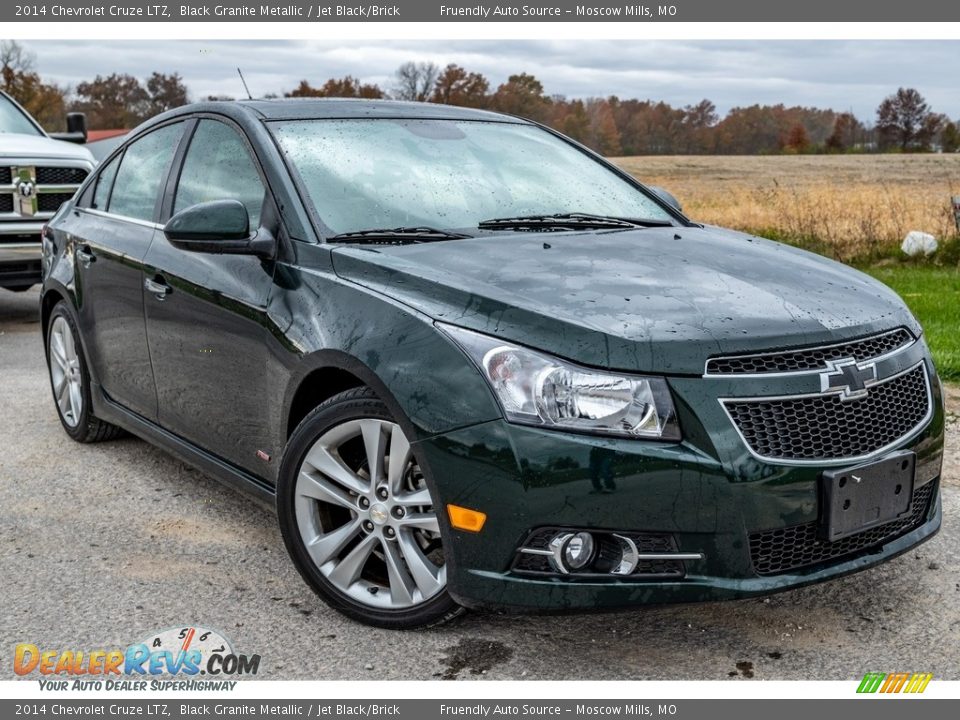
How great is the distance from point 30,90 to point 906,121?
2938 inches

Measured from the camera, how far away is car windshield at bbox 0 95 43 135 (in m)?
10.3

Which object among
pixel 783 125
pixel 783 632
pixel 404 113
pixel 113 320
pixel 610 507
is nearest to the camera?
pixel 610 507

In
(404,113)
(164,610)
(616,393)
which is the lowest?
(164,610)

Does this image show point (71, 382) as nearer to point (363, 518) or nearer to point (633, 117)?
point (363, 518)

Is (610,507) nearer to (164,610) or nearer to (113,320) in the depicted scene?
(164,610)

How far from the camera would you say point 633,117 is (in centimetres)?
6228

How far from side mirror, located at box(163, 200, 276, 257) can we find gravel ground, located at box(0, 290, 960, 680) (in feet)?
3.68

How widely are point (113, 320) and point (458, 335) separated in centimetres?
245

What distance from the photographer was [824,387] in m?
2.95

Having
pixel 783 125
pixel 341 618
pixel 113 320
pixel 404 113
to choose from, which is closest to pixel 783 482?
pixel 341 618

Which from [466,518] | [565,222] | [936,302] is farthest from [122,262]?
[936,302]

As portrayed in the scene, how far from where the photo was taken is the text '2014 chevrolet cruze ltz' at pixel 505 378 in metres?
2.85

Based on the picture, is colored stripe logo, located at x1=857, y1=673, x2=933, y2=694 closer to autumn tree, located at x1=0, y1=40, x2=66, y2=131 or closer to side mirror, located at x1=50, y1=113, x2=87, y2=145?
side mirror, located at x1=50, y1=113, x2=87, y2=145

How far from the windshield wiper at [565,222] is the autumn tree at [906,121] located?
89.0 meters
